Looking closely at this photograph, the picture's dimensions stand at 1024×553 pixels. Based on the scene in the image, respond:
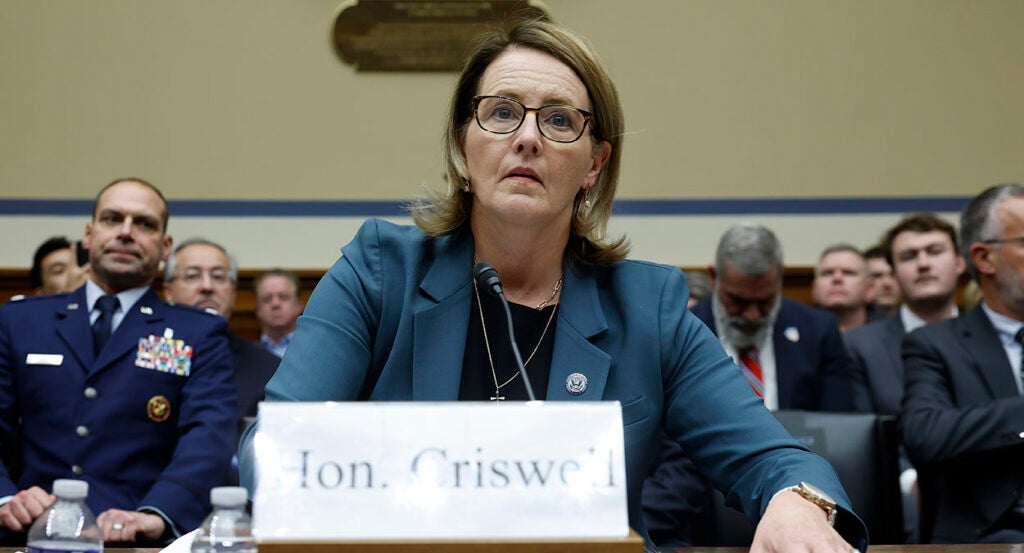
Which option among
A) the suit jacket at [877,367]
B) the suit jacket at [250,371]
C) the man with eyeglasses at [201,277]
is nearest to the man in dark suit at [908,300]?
the suit jacket at [877,367]

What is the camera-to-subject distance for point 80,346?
334 centimetres

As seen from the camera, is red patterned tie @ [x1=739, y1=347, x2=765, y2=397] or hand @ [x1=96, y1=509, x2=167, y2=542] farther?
red patterned tie @ [x1=739, y1=347, x2=765, y2=397]

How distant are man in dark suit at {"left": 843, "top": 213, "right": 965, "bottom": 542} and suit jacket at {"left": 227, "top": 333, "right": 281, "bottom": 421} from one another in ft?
7.73

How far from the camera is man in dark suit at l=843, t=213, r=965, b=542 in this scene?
4.49 m

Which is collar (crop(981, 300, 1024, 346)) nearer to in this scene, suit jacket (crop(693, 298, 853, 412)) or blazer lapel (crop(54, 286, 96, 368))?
suit jacket (crop(693, 298, 853, 412))

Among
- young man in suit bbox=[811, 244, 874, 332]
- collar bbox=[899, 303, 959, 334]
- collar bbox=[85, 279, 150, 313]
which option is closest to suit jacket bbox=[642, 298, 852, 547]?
collar bbox=[899, 303, 959, 334]

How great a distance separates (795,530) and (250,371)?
3.17 m

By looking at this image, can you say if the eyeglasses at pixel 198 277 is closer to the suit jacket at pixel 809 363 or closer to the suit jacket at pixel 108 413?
the suit jacket at pixel 108 413

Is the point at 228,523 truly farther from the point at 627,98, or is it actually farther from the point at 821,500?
the point at 627,98

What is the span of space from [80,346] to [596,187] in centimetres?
190

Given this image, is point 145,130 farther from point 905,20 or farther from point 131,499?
point 905,20

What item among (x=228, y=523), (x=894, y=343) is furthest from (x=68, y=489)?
(x=894, y=343)

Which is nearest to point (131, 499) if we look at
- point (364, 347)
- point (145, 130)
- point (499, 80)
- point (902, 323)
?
point (364, 347)

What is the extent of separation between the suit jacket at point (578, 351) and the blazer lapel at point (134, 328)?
1.66m
